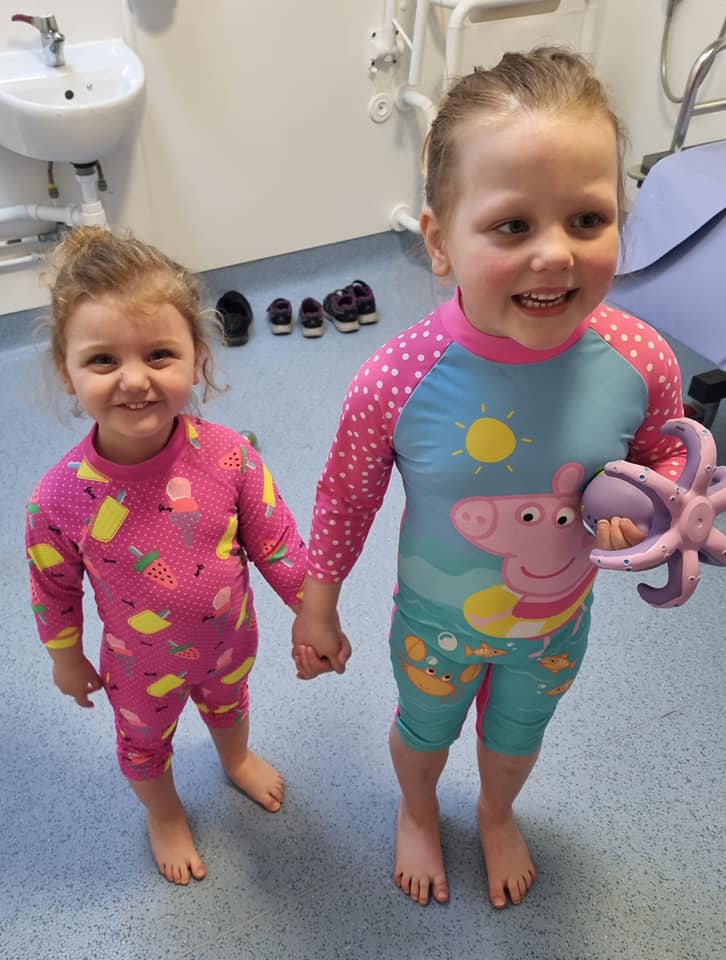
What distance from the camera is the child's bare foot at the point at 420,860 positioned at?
1146mm

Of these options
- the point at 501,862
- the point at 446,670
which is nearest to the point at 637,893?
the point at 501,862

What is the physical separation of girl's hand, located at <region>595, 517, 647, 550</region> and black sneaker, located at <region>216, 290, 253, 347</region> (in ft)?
5.95

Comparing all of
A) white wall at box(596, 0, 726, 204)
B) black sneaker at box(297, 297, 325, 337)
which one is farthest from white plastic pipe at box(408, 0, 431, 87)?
black sneaker at box(297, 297, 325, 337)

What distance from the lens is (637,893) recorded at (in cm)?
117

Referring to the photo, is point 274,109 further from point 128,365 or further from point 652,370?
point 652,370

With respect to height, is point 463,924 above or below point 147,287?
below

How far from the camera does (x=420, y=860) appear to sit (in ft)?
3.80

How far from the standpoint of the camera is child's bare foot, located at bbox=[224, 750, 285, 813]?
4.13 ft

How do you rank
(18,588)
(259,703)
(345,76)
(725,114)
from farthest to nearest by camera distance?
(345,76) < (725,114) < (18,588) < (259,703)

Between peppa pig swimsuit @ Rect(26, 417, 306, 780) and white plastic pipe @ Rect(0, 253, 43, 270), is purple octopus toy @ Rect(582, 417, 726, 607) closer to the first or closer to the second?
peppa pig swimsuit @ Rect(26, 417, 306, 780)

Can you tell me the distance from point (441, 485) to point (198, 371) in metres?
0.32

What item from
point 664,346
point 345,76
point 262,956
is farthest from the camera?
point 345,76

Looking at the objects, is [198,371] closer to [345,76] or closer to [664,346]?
[664,346]

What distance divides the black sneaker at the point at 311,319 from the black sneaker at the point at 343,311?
4cm
